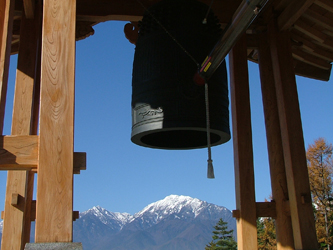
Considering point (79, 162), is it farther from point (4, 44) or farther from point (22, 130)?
point (22, 130)

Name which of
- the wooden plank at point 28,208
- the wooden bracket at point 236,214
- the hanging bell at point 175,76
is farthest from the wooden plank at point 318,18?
the wooden plank at point 28,208

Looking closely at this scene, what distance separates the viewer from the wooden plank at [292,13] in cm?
392

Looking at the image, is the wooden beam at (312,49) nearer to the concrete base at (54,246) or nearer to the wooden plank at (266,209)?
the wooden plank at (266,209)

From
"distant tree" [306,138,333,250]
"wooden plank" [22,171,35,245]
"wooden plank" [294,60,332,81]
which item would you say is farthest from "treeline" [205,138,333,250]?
"wooden plank" [22,171,35,245]

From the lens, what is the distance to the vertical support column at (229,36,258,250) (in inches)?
141

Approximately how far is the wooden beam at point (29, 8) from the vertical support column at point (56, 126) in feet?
5.22

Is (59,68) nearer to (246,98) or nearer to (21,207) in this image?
(21,207)

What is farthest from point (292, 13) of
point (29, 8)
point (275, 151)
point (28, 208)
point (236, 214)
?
point (28, 208)

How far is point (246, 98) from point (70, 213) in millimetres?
2371

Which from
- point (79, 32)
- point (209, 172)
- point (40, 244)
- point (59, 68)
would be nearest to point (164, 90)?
point (209, 172)

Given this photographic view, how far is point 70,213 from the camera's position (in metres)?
2.06

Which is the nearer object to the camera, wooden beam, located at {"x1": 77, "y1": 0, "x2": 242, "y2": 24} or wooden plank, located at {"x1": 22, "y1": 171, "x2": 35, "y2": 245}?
wooden plank, located at {"x1": 22, "y1": 171, "x2": 35, "y2": 245}

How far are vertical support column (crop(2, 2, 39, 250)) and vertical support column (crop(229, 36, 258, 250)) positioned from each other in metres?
1.83

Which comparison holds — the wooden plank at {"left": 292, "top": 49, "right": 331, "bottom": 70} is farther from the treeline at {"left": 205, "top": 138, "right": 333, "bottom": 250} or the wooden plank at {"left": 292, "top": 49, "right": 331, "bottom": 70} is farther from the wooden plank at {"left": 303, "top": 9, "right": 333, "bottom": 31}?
the treeline at {"left": 205, "top": 138, "right": 333, "bottom": 250}
